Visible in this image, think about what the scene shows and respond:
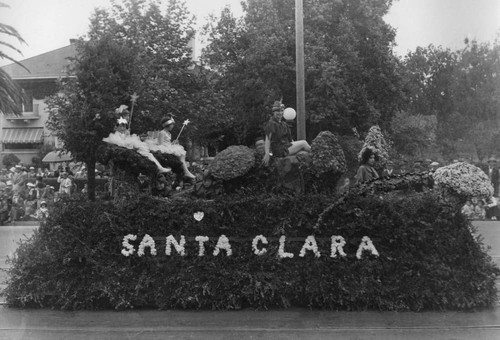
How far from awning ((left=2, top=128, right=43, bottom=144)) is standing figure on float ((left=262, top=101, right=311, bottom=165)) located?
87.8 ft

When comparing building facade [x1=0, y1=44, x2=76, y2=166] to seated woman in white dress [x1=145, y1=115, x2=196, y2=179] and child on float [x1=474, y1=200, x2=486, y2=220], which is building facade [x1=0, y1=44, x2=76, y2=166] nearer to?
child on float [x1=474, y1=200, x2=486, y2=220]

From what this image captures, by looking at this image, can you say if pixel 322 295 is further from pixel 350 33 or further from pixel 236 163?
pixel 350 33

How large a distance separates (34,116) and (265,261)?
25.6 metres

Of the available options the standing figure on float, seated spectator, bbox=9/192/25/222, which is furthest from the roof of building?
the standing figure on float

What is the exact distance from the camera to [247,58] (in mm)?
22141

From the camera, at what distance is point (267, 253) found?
19.3ft

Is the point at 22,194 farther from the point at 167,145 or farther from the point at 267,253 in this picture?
the point at 267,253

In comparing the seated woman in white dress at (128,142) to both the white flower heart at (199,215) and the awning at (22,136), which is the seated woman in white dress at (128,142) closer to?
the white flower heart at (199,215)

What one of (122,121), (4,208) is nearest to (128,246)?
(122,121)

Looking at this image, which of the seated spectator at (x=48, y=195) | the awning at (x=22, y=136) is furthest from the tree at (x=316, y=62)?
the awning at (x=22, y=136)

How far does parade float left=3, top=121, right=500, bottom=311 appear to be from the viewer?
5.81m

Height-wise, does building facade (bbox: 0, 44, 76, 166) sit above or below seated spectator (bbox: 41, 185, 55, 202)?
above

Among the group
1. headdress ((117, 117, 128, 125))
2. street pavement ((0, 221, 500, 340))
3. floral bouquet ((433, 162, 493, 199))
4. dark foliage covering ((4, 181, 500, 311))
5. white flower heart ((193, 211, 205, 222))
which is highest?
headdress ((117, 117, 128, 125))

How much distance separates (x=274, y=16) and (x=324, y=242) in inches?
717
